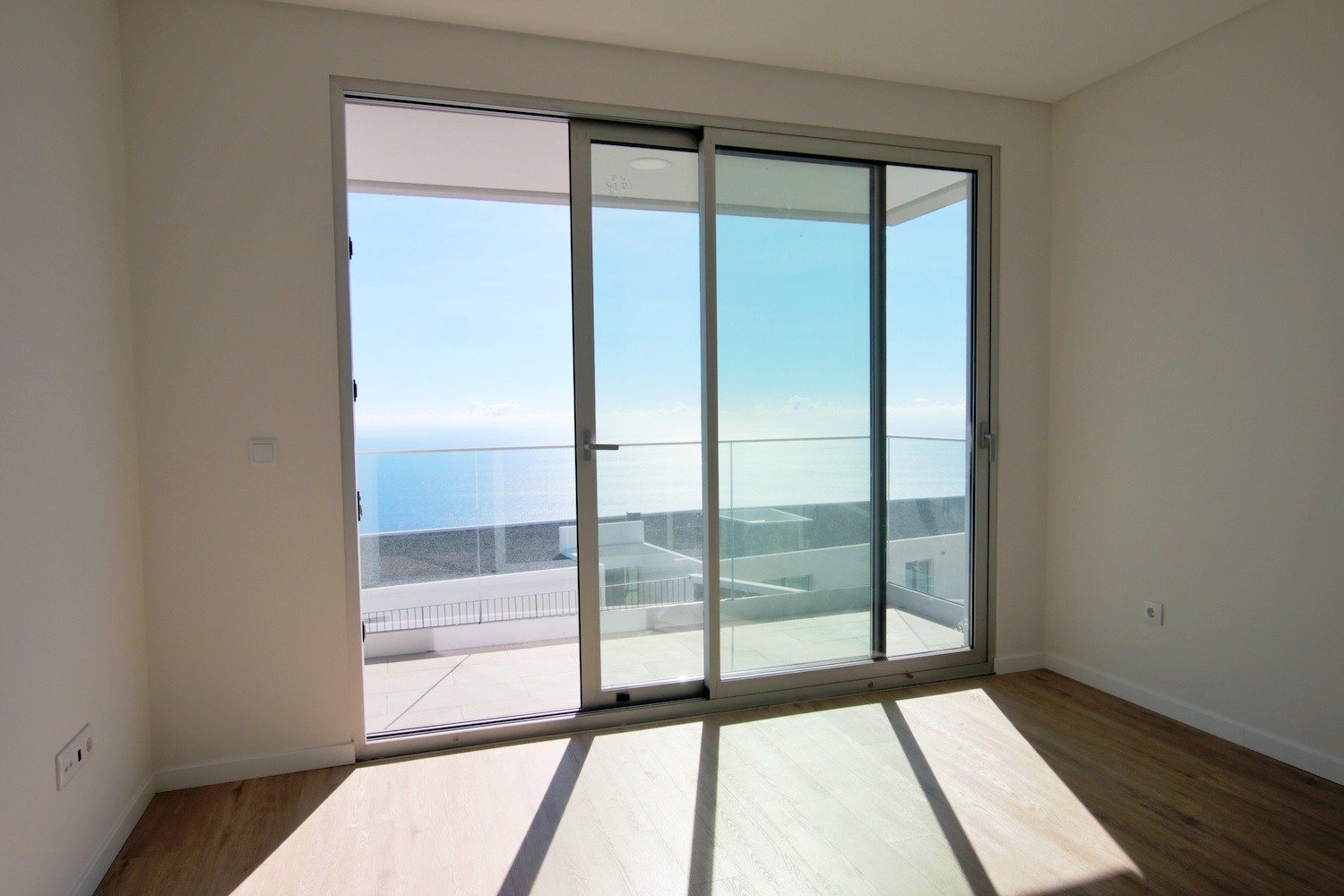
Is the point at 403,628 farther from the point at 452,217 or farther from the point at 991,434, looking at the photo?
the point at 452,217

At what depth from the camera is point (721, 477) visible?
338 centimetres

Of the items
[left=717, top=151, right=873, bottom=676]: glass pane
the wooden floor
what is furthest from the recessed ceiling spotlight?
the wooden floor

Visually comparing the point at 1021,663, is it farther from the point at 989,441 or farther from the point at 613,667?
the point at 613,667

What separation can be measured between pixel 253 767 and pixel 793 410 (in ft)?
8.12

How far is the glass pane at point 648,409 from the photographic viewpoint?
3246 mm

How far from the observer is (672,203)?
332 cm

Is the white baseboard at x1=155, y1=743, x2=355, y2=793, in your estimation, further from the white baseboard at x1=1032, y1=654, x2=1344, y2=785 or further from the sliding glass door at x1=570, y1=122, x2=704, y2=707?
the white baseboard at x1=1032, y1=654, x2=1344, y2=785

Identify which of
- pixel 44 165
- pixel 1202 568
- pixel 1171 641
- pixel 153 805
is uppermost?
pixel 44 165

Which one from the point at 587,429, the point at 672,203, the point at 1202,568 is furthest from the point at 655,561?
the point at 1202,568

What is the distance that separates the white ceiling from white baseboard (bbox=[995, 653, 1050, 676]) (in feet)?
8.61

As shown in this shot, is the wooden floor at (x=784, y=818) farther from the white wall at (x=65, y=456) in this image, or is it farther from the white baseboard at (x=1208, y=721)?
the white wall at (x=65, y=456)

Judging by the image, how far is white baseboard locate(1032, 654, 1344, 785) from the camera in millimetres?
2686

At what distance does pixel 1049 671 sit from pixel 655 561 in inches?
79.6

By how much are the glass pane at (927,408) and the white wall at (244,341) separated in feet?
5.89
